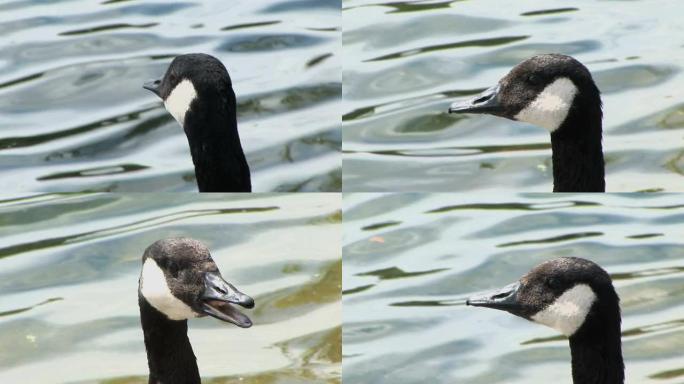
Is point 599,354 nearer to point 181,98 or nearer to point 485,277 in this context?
point 181,98

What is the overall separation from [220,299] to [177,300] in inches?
15.9

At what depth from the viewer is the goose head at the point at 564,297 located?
7286 mm

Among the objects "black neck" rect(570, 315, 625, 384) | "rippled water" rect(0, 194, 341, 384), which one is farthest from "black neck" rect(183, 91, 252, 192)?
"black neck" rect(570, 315, 625, 384)

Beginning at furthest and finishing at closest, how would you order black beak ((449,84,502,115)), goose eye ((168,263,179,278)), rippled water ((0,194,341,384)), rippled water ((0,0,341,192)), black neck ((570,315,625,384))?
rippled water ((0,0,341,192)) < rippled water ((0,194,341,384)) < black beak ((449,84,502,115)) < black neck ((570,315,625,384)) < goose eye ((168,263,179,278))

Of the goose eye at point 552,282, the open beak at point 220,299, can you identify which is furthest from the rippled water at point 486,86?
the open beak at point 220,299

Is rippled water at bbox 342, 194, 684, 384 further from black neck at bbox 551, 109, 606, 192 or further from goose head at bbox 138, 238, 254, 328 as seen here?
goose head at bbox 138, 238, 254, 328

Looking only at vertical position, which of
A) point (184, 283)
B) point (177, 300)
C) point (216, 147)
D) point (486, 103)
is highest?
point (486, 103)

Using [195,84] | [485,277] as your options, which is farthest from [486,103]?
[485,277]

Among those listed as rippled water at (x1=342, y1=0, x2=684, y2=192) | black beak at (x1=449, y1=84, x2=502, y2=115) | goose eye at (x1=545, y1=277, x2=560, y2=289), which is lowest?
rippled water at (x1=342, y1=0, x2=684, y2=192)

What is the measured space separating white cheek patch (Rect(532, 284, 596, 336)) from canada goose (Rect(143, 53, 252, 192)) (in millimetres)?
2301

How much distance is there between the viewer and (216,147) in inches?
344

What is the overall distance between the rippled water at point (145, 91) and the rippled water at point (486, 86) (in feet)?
1.16

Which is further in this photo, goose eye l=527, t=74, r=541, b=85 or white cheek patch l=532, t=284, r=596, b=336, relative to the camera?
goose eye l=527, t=74, r=541, b=85

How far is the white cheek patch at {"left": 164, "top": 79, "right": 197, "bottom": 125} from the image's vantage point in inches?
344
